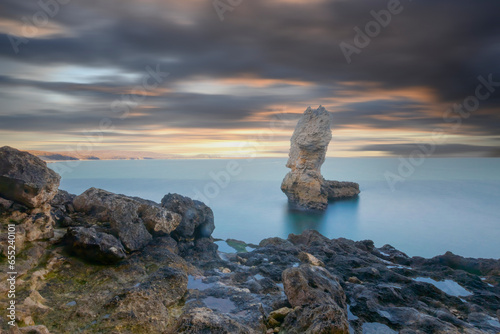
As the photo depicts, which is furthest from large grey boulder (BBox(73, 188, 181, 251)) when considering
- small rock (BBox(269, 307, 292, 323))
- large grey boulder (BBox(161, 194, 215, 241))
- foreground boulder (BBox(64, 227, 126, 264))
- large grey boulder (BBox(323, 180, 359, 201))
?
large grey boulder (BBox(323, 180, 359, 201))

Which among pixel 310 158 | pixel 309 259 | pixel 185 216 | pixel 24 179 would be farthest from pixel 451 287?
pixel 310 158

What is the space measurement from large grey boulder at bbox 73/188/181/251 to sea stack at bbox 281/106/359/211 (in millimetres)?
38526

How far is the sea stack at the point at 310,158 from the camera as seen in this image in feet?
154

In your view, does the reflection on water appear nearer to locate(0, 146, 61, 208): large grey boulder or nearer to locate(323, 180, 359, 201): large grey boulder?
locate(323, 180, 359, 201): large grey boulder

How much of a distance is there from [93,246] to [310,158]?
42.7m

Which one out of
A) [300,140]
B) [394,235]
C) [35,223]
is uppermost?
[300,140]

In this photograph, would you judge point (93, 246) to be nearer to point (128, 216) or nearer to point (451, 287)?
point (128, 216)

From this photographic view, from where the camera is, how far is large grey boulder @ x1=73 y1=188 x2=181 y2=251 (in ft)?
31.2

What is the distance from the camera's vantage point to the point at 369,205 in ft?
196

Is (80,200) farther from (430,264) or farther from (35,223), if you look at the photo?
(430,264)

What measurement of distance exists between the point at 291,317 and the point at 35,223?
293 inches

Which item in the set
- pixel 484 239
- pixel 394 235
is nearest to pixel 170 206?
pixel 394 235

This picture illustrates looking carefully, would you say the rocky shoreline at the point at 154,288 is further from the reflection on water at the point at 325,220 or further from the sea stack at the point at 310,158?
the sea stack at the point at 310,158

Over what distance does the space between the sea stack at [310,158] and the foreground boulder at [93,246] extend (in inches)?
1628
